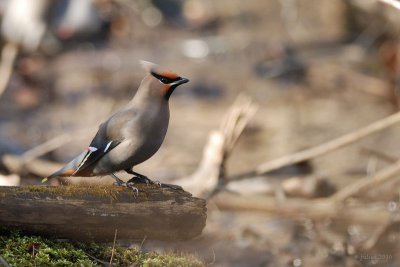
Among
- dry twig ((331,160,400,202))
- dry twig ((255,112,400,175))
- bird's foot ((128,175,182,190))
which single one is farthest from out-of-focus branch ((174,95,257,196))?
bird's foot ((128,175,182,190))

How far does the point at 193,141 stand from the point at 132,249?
5503 mm

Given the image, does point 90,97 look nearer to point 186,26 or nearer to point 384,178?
point 186,26

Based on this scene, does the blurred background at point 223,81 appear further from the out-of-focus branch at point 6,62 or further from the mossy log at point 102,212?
the mossy log at point 102,212

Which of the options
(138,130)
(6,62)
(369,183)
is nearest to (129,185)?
(138,130)

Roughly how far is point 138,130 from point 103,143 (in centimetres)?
23

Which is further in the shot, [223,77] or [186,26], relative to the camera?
[186,26]

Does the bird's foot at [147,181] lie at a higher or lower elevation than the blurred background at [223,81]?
higher

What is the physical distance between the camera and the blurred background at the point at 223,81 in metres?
7.25

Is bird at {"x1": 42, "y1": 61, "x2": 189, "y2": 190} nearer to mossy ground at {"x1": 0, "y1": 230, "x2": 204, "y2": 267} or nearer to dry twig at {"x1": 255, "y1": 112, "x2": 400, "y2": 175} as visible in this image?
mossy ground at {"x1": 0, "y1": 230, "x2": 204, "y2": 267}

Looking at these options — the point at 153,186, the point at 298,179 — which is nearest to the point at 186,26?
the point at 298,179

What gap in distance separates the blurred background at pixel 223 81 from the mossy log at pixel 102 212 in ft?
8.97

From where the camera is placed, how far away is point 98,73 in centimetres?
1131

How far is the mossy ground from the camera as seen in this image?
3.41m

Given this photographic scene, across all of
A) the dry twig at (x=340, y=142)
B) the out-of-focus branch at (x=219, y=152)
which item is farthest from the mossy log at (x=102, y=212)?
the dry twig at (x=340, y=142)
